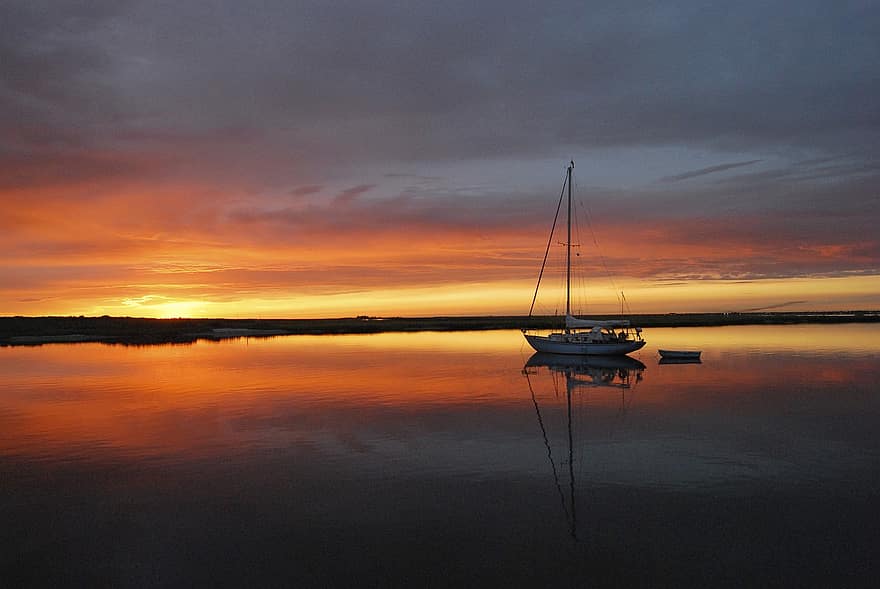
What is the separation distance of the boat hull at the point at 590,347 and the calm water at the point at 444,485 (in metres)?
19.2

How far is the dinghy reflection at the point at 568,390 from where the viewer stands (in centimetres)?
1852

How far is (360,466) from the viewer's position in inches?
779

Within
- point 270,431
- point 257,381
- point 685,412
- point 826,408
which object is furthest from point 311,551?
point 257,381

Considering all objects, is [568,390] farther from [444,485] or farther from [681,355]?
[681,355]

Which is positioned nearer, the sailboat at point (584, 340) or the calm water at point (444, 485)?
the calm water at point (444, 485)

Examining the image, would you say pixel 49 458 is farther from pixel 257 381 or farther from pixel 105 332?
pixel 105 332

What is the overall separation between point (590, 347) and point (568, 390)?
2185 cm

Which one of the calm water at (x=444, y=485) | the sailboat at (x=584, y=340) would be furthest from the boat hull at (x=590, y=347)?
the calm water at (x=444, y=485)

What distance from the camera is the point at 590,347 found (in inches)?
2269

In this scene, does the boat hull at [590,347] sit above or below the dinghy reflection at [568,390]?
above

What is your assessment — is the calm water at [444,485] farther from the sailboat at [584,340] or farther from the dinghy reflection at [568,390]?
the sailboat at [584,340]

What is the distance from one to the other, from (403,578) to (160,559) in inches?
191

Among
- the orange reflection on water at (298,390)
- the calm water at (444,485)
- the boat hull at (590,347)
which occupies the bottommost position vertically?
the calm water at (444,485)

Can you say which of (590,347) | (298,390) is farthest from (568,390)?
(590,347)
